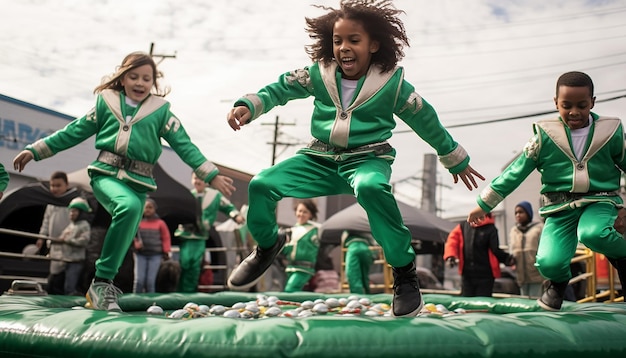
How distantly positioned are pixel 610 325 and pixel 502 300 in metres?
2.61

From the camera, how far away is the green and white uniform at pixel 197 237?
741cm

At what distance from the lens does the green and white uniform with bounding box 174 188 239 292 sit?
7414 millimetres

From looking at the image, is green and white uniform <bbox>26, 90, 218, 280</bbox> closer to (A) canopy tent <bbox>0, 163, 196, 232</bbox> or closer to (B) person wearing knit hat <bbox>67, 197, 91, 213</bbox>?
(B) person wearing knit hat <bbox>67, 197, 91, 213</bbox>

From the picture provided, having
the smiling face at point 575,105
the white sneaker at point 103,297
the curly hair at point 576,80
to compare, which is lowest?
the white sneaker at point 103,297

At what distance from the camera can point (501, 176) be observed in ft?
11.6

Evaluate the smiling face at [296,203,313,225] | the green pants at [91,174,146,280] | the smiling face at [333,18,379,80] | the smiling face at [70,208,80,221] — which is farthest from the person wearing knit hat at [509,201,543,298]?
the smiling face at [70,208,80,221]

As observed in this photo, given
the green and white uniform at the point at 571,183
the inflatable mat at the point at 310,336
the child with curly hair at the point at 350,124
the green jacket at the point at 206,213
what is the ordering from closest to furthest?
the inflatable mat at the point at 310,336, the child with curly hair at the point at 350,124, the green and white uniform at the point at 571,183, the green jacket at the point at 206,213

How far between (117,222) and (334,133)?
1431mm

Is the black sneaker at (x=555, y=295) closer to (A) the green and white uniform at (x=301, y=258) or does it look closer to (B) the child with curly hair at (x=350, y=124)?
(B) the child with curly hair at (x=350, y=124)

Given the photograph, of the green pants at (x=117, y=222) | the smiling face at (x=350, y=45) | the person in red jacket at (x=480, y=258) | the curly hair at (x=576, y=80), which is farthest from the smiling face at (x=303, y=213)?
the smiling face at (x=350, y=45)

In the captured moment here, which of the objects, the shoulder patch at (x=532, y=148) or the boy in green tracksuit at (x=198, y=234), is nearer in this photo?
the shoulder patch at (x=532, y=148)

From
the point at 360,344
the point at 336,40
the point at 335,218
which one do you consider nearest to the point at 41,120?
the point at 335,218

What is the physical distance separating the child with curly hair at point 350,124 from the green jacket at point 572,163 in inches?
21.5

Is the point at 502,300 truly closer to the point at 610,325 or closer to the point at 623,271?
the point at 623,271
